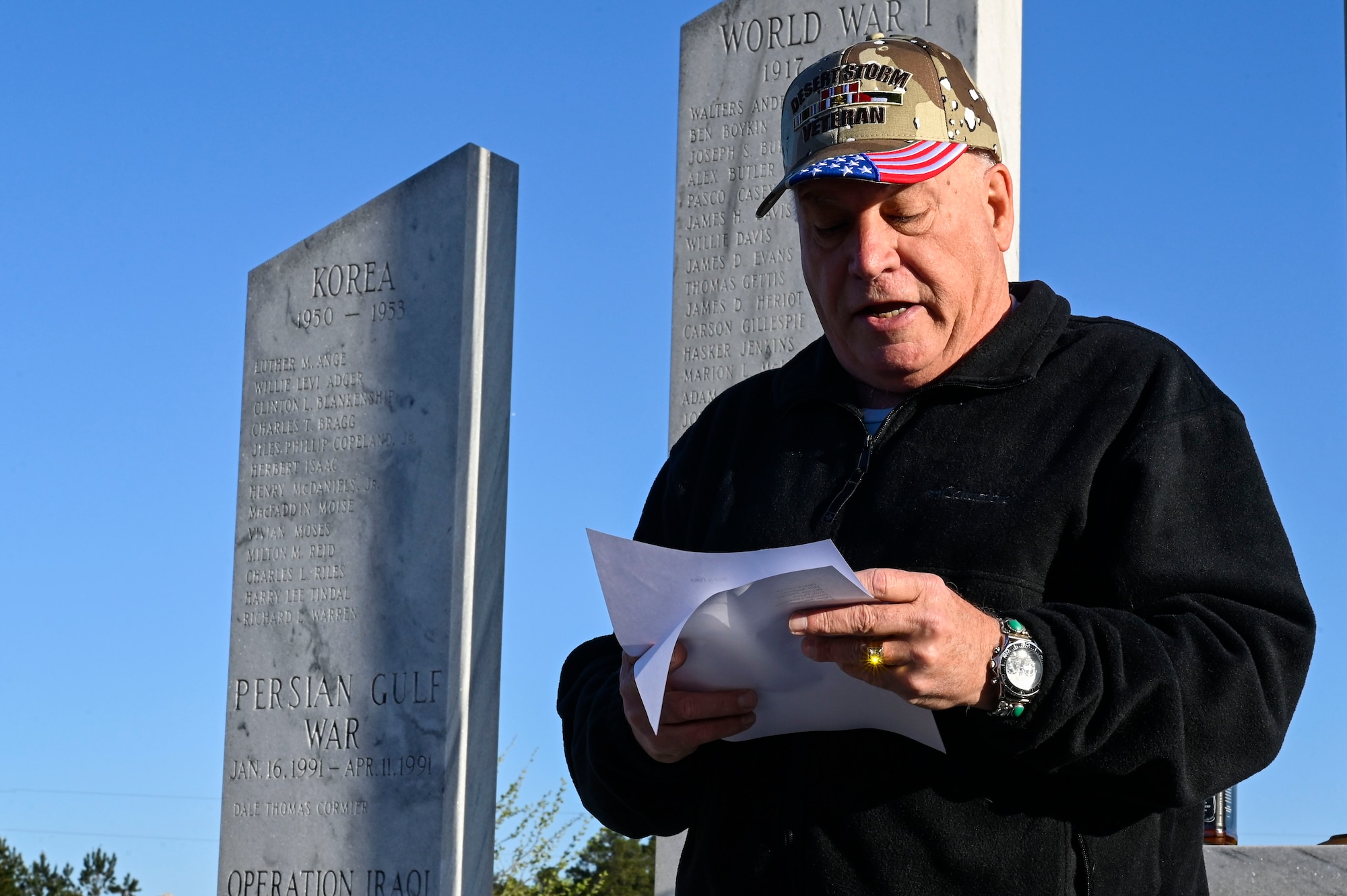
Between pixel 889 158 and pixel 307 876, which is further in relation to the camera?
pixel 307 876

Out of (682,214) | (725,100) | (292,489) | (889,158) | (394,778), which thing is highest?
(725,100)

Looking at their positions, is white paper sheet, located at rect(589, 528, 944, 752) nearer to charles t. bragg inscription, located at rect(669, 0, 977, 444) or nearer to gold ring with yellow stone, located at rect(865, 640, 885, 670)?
gold ring with yellow stone, located at rect(865, 640, 885, 670)

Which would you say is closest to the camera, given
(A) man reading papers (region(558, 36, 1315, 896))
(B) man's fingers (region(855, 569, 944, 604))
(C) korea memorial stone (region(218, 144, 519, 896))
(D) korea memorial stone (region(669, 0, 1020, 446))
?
(B) man's fingers (region(855, 569, 944, 604))

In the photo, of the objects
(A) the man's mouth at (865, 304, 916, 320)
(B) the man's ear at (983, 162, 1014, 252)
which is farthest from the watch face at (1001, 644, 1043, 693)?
(B) the man's ear at (983, 162, 1014, 252)

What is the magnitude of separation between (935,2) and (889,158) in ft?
→ 16.4

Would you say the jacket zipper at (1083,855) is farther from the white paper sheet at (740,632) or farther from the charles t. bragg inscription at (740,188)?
the charles t. bragg inscription at (740,188)

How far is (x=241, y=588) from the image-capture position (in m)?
7.80

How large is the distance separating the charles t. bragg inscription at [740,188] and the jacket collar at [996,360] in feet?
14.9

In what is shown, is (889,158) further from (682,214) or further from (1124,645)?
(682,214)

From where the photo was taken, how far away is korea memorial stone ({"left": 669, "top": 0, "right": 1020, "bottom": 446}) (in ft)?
22.6

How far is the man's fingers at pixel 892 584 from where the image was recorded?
1.61m

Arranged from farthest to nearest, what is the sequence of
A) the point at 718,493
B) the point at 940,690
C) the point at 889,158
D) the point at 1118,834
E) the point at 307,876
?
the point at 307,876, the point at 718,493, the point at 889,158, the point at 1118,834, the point at 940,690

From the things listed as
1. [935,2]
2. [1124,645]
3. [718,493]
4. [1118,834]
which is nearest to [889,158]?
[718,493]

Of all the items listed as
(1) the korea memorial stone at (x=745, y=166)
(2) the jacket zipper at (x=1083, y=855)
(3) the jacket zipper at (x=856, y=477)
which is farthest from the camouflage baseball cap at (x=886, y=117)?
(1) the korea memorial stone at (x=745, y=166)
